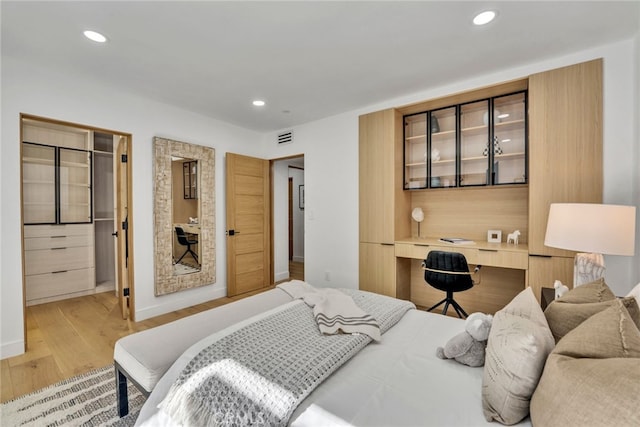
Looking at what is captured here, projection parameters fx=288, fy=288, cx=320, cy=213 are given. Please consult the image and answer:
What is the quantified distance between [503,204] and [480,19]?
1.96 metres

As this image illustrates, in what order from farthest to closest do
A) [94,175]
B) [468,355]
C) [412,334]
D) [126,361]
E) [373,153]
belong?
[94,175], [373,153], [412,334], [126,361], [468,355]

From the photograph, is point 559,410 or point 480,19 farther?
point 480,19

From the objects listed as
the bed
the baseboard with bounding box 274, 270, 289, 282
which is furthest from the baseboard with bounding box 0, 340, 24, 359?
the baseboard with bounding box 274, 270, 289, 282

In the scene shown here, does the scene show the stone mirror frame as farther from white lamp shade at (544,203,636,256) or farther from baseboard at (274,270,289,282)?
white lamp shade at (544,203,636,256)

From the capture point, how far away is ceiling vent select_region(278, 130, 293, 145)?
14.5 feet

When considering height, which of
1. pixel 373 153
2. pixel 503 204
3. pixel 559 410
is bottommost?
pixel 559 410

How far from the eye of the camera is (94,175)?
14.9ft

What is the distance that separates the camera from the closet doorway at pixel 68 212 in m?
3.36

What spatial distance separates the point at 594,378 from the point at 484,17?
7.20ft

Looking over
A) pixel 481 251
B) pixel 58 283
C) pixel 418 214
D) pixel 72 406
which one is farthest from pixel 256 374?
pixel 58 283

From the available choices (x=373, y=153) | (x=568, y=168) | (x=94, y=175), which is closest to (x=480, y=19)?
(x=568, y=168)

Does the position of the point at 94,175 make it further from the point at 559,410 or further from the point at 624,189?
the point at 624,189

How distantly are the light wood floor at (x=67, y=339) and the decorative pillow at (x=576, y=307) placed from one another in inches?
119

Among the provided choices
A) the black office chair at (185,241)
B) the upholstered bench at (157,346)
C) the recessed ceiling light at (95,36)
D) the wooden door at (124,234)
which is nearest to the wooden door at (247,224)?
the black office chair at (185,241)
